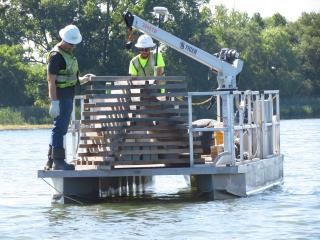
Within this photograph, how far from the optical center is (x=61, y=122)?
16.9 metres

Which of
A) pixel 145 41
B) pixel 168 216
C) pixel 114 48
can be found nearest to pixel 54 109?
pixel 145 41

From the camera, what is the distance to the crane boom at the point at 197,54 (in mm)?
17797

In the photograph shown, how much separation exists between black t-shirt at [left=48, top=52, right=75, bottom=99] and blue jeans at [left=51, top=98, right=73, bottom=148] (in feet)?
0.23

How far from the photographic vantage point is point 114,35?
82.9 meters

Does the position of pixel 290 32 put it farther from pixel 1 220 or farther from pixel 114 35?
pixel 1 220

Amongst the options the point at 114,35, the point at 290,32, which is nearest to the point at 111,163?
the point at 114,35

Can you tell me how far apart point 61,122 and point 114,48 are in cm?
6476

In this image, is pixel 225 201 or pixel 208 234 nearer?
pixel 208 234

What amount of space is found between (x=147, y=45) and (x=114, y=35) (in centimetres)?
6512

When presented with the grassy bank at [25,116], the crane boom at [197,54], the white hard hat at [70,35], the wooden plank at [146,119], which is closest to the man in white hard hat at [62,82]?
the white hard hat at [70,35]

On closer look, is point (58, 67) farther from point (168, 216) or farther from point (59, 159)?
point (168, 216)

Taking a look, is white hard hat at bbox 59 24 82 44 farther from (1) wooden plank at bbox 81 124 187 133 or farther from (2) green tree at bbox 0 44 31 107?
(2) green tree at bbox 0 44 31 107

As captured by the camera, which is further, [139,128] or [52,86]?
[139,128]

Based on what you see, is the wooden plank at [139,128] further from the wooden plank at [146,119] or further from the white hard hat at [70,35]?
the white hard hat at [70,35]
